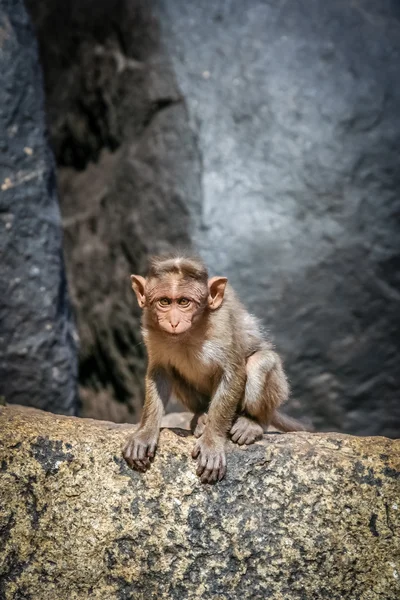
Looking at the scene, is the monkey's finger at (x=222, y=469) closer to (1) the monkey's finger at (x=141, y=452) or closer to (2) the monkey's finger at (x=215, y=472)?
(2) the monkey's finger at (x=215, y=472)

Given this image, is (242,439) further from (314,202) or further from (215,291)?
(314,202)

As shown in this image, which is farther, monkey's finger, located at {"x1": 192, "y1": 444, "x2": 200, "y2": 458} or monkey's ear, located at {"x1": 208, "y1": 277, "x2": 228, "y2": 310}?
monkey's ear, located at {"x1": 208, "y1": 277, "x2": 228, "y2": 310}

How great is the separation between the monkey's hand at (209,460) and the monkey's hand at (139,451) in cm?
25

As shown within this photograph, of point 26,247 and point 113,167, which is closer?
point 26,247

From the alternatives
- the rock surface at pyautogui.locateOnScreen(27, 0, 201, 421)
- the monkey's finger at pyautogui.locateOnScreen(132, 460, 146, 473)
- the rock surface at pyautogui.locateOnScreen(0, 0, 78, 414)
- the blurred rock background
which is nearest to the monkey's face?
the monkey's finger at pyautogui.locateOnScreen(132, 460, 146, 473)

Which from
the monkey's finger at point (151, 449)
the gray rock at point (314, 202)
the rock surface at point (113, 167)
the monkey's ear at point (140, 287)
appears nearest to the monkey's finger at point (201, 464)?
the monkey's finger at point (151, 449)

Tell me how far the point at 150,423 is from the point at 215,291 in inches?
34.5

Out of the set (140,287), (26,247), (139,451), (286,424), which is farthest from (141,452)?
(26,247)

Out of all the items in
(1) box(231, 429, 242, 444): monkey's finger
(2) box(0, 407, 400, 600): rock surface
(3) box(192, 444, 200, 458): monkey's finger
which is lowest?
(2) box(0, 407, 400, 600): rock surface

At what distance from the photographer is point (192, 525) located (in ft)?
13.3

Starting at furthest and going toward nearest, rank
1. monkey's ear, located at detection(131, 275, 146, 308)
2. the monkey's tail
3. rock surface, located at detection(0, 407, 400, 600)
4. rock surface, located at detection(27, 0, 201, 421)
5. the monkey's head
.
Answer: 1. rock surface, located at detection(27, 0, 201, 421)
2. the monkey's tail
3. monkey's ear, located at detection(131, 275, 146, 308)
4. the monkey's head
5. rock surface, located at detection(0, 407, 400, 600)

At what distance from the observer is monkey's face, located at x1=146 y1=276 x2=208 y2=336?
436cm

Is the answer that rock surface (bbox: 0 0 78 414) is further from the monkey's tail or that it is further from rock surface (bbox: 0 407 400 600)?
rock surface (bbox: 0 407 400 600)

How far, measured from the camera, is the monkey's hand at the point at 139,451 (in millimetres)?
4175
